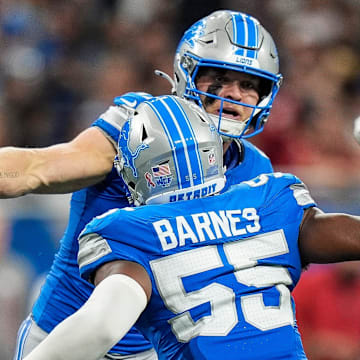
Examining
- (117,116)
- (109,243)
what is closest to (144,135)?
(109,243)

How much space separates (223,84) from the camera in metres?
3.03

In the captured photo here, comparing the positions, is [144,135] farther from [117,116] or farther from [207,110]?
[207,110]

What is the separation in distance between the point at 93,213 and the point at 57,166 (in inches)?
13.7

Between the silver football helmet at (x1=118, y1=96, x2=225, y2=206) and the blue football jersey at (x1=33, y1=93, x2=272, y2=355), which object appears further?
the blue football jersey at (x1=33, y1=93, x2=272, y2=355)

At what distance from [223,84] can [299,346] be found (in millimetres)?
1235

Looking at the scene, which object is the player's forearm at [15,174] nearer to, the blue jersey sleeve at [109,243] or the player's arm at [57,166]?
the player's arm at [57,166]

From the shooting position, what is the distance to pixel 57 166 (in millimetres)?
2693

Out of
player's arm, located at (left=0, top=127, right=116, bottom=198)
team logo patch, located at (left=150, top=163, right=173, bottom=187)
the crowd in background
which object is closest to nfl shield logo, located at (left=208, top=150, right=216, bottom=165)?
team logo patch, located at (left=150, top=163, right=173, bottom=187)

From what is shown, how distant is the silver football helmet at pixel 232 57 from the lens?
9.84ft

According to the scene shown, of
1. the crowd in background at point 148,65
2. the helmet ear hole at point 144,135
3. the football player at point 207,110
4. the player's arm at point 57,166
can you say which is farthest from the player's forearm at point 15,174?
the crowd in background at point 148,65

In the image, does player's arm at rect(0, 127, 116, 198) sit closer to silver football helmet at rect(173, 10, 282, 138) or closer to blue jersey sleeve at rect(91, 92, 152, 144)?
blue jersey sleeve at rect(91, 92, 152, 144)

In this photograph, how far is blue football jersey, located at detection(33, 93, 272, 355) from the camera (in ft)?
9.55

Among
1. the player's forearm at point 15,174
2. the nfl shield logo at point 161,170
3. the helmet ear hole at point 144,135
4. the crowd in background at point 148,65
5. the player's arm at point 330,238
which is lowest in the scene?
the crowd in background at point 148,65

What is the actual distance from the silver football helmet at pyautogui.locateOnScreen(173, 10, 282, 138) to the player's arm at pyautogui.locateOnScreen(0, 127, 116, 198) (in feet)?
1.38
